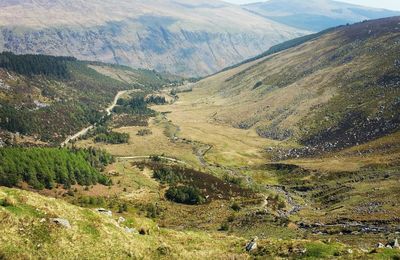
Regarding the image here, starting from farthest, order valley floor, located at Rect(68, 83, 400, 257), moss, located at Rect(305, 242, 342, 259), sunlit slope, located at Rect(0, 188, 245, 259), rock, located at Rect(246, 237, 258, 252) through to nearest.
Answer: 1. valley floor, located at Rect(68, 83, 400, 257)
2. rock, located at Rect(246, 237, 258, 252)
3. moss, located at Rect(305, 242, 342, 259)
4. sunlit slope, located at Rect(0, 188, 245, 259)

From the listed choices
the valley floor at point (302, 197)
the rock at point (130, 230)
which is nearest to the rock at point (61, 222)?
the rock at point (130, 230)

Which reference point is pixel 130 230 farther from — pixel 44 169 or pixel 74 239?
pixel 44 169

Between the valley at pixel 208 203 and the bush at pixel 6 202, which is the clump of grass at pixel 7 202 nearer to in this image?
the bush at pixel 6 202

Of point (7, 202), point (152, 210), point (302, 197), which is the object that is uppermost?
point (7, 202)

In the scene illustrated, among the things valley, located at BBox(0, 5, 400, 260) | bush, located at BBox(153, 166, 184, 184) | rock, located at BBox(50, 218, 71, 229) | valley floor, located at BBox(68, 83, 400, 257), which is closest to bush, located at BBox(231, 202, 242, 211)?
valley, located at BBox(0, 5, 400, 260)

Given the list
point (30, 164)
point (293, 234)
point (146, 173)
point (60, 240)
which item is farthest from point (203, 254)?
point (146, 173)

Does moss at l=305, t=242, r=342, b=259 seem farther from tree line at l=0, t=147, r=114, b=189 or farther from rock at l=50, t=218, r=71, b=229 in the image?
tree line at l=0, t=147, r=114, b=189

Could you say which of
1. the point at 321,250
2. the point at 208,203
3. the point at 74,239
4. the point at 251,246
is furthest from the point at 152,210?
the point at 321,250

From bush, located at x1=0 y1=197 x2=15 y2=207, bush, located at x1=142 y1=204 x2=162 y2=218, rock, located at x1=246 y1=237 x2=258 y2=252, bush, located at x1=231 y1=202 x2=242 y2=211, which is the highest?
bush, located at x1=0 y1=197 x2=15 y2=207
